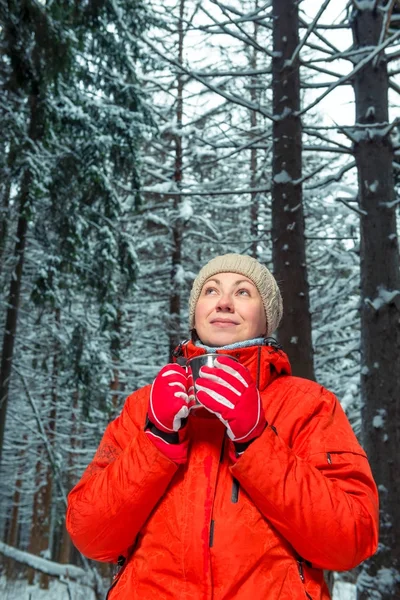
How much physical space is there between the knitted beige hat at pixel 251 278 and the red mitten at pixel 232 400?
0.59 m

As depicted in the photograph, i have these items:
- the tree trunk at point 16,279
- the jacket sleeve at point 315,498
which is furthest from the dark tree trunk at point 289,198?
the tree trunk at point 16,279

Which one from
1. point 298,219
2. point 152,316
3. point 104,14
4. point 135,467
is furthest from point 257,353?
point 152,316

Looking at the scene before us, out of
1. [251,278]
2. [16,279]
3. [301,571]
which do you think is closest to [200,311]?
[251,278]

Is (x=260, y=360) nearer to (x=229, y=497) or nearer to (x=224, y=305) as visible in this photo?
(x=224, y=305)

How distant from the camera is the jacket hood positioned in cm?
188

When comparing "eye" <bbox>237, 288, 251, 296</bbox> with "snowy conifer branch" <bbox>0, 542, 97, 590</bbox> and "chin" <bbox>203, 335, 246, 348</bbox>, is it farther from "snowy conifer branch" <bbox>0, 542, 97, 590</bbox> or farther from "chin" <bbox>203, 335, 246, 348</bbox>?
"snowy conifer branch" <bbox>0, 542, 97, 590</bbox>

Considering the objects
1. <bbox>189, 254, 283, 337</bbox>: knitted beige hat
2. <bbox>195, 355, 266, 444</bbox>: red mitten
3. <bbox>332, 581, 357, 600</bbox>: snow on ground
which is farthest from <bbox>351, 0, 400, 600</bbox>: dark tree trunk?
<bbox>332, 581, 357, 600</bbox>: snow on ground

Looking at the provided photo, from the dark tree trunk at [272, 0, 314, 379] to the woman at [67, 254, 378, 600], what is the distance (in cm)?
293

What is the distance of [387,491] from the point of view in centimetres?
427

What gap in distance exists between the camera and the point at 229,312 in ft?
6.57

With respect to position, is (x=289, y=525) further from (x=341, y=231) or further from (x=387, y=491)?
(x=341, y=231)

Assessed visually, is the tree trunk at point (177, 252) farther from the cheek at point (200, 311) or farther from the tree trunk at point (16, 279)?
the cheek at point (200, 311)

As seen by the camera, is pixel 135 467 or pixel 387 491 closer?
pixel 135 467

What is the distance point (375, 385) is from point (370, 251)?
1.22 meters
